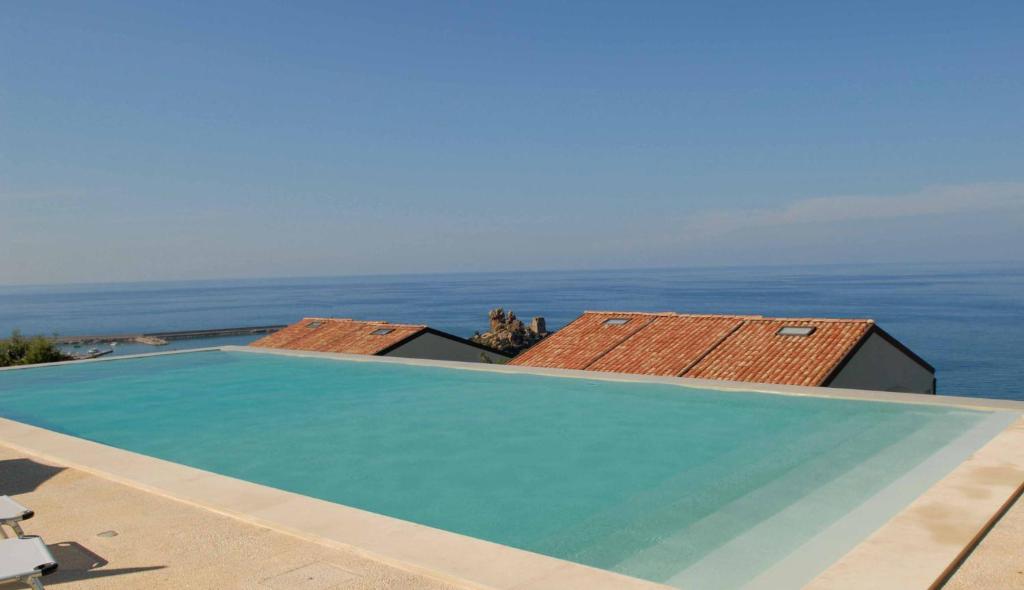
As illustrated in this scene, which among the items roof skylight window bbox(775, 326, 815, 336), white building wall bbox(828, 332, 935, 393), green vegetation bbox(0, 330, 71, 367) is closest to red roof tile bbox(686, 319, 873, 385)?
roof skylight window bbox(775, 326, 815, 336)

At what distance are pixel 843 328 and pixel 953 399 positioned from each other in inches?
417

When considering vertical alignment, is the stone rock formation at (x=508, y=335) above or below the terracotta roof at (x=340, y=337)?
below

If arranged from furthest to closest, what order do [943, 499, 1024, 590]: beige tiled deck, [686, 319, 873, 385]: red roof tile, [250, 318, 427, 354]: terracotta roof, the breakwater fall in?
the breakwater < [250, 318, 427, 354]: terracotta roof < [686, 319, 873, 385]: red roof tile < [943, 499, 1024, 590]: beige tiled deck

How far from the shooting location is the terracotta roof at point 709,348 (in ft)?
59.3

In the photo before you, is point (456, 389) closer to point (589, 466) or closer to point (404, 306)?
point (589, 466)

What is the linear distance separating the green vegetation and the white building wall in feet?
73.8

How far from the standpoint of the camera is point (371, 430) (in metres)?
10.5

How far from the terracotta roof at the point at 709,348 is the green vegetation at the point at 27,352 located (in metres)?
14.6

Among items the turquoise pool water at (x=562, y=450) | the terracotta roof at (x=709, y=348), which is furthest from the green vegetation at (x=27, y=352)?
the terracotta roof at (x=709, y=348)

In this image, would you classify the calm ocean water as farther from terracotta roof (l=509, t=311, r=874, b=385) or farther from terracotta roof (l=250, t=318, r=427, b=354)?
terracotta roof (l=250, t=318, r=427, b=354)

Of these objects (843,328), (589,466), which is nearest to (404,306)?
(843,328)

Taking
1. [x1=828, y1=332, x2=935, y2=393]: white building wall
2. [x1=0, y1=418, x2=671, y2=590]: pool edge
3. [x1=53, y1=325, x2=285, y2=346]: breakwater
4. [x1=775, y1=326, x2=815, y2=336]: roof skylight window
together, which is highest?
[x1=0, y1=418, x2=671, y2=590]: pool edge

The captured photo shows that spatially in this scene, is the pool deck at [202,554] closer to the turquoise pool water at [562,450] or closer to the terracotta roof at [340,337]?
the turquoise pool water at [562,450]

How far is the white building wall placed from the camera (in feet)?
61.1
